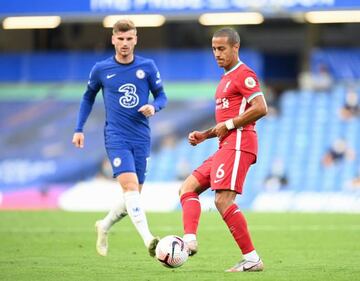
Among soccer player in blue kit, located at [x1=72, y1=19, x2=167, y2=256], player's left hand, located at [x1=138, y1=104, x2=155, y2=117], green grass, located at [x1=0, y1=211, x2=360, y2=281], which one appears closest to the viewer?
green grass, located at [x1=0, y1=211, x2=360, y2=281]

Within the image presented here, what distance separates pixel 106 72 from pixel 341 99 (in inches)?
676

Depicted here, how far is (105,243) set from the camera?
1161 centimetres

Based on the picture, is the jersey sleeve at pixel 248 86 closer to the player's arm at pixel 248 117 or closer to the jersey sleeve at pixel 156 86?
the player's arm at pixel 248 117

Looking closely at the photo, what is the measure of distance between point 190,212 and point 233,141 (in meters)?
0.79

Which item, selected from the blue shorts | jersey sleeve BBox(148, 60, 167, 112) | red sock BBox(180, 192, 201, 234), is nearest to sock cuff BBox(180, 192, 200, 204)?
red sock BBox(180, 192, 201, 234)

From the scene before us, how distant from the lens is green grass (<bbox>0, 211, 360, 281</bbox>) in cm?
981

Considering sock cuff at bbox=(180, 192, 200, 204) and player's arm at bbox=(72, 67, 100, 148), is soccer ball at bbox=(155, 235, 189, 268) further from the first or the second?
player's arm at bbox=(72, 67, 100, 148)

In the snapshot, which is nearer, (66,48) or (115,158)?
(115,158)

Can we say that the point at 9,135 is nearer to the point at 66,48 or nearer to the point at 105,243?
the point at 66,48

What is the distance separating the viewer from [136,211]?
35.7 feet

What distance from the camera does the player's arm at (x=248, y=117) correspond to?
9.76m

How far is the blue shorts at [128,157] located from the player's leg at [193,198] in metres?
1.00

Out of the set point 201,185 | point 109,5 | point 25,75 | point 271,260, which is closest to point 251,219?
point 109,5

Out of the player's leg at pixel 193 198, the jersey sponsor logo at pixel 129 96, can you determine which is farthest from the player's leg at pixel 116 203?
the player's leg at pixel 193 198
